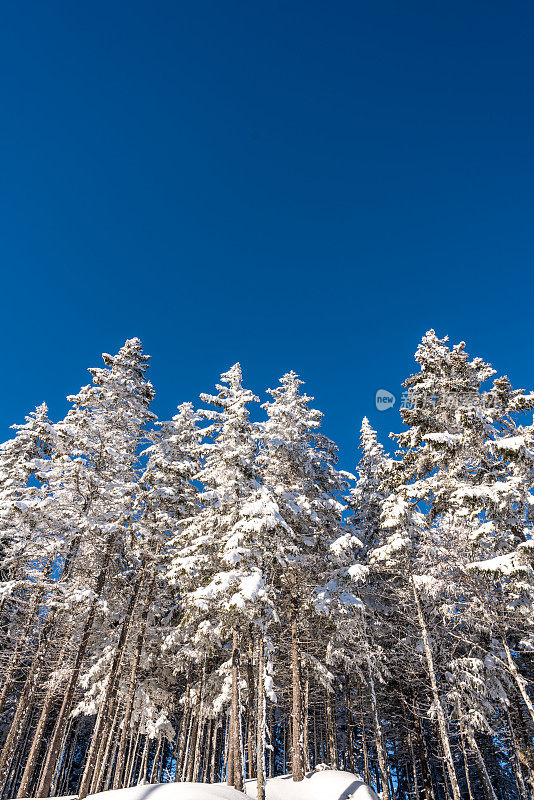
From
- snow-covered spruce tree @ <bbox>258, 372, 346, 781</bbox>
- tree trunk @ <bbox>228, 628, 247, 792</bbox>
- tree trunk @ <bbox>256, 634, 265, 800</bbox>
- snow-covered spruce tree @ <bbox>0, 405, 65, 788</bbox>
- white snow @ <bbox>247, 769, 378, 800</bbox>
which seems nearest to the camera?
tree trunk @ <bbox>256, 634, 265, 800</bbox>

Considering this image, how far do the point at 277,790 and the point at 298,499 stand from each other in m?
10.7

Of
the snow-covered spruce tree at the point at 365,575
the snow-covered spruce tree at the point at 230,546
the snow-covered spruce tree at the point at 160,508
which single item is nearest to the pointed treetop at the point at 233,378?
the snow-covered spruce tree at the point at 230,546

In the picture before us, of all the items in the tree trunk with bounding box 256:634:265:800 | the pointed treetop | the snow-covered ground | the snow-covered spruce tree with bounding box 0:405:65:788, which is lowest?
the snow-covered ground

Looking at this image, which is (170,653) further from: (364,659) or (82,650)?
(364,659)

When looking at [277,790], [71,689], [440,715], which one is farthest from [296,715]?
[71,689]

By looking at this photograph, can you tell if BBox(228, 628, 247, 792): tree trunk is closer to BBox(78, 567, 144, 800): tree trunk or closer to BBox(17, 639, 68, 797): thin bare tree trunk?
BBox(78, 567, 144, 800): tree trunk

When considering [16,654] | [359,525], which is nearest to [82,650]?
[16,654]

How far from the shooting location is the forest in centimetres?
1582

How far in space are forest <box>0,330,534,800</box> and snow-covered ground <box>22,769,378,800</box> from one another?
92 centimetres

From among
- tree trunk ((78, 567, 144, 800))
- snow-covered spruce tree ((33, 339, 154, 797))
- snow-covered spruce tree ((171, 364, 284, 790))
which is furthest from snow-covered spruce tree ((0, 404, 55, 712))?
snow-covered spruce tree ((171, 364, 284, 790))

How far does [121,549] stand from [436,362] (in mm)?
16323

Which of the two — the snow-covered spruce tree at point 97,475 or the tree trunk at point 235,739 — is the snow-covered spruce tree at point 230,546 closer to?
the tree trunk at point 235,739

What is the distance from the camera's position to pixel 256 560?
16859 millimetres

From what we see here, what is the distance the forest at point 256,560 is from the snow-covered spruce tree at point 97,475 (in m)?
0.10
